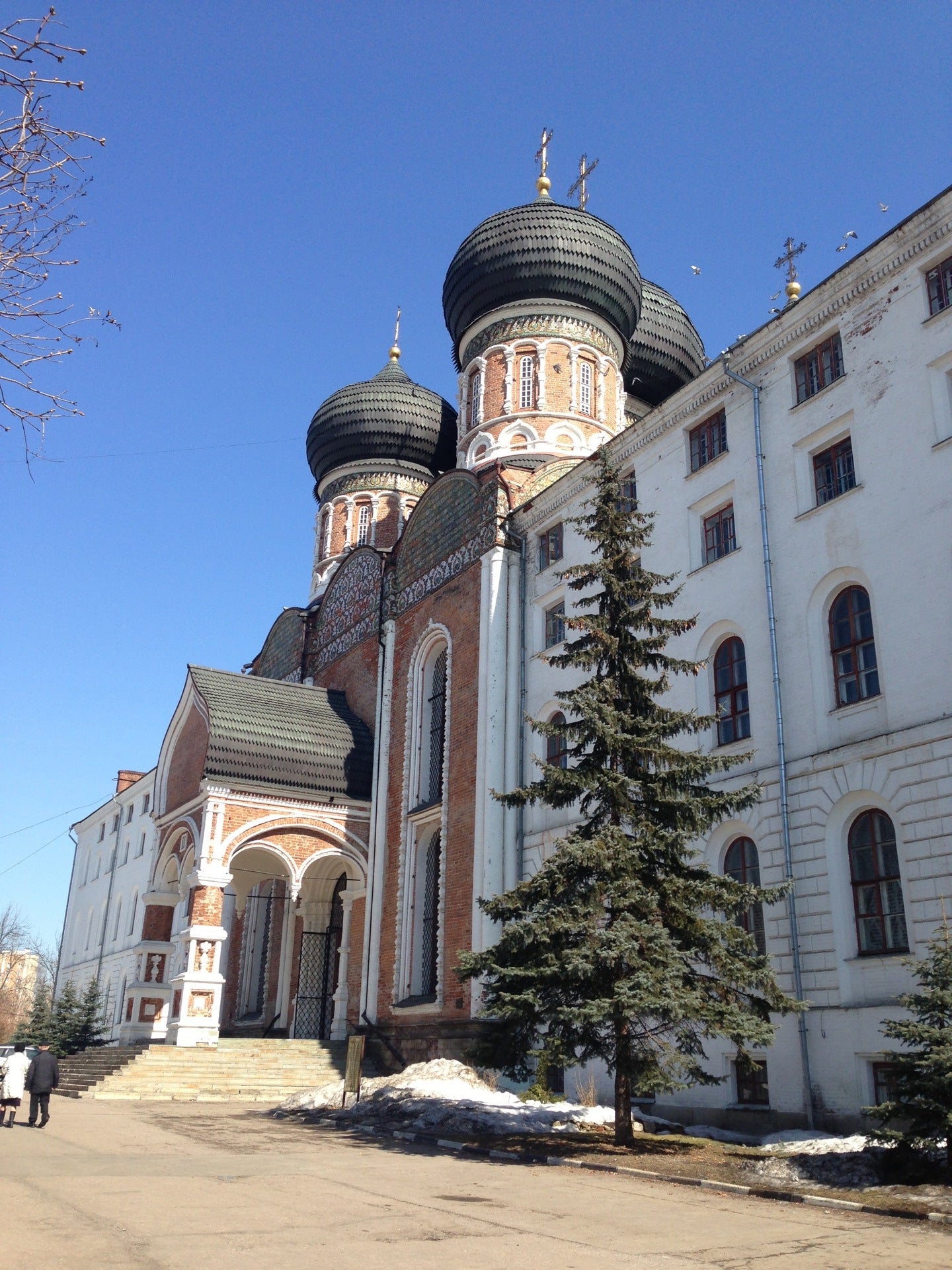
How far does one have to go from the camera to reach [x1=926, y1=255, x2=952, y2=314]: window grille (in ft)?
44.2

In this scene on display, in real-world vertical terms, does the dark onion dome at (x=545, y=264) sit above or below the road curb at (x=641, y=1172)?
above

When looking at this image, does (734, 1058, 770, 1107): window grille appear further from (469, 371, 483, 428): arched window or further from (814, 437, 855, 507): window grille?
(469, 371, 483, 428): arched window

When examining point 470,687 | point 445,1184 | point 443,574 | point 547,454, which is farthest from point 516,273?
point 445,1184

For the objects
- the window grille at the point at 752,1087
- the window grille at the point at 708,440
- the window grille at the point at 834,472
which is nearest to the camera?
the window grille at the point at 752,1087

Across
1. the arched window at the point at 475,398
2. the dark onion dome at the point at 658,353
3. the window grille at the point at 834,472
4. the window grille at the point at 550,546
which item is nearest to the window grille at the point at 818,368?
the window grille at the point at 834,472

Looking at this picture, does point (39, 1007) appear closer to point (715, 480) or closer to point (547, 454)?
point (547, 454)

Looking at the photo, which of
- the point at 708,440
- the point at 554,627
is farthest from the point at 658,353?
the point at 708,440

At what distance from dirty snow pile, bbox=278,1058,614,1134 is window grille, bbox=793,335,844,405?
971cm

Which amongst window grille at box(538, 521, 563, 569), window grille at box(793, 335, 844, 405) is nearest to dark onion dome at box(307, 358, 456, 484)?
window grille at box(538, 521, 563, 569)

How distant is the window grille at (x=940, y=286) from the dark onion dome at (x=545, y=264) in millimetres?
13701

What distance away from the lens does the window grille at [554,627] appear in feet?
65.0

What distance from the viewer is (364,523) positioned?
32406 mm

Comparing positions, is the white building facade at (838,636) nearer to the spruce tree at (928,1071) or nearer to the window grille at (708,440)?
the window grille at (708,440)

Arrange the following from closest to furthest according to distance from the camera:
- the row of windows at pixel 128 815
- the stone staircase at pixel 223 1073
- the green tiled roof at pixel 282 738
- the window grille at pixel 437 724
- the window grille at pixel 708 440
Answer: the window grille at pixel 708 440 → the stone staircase at pixel 223 1073 → the window grille at pixel 437 724 → the green tiled roof at pixel 282 738 → the row of windows at pixel 128 815
